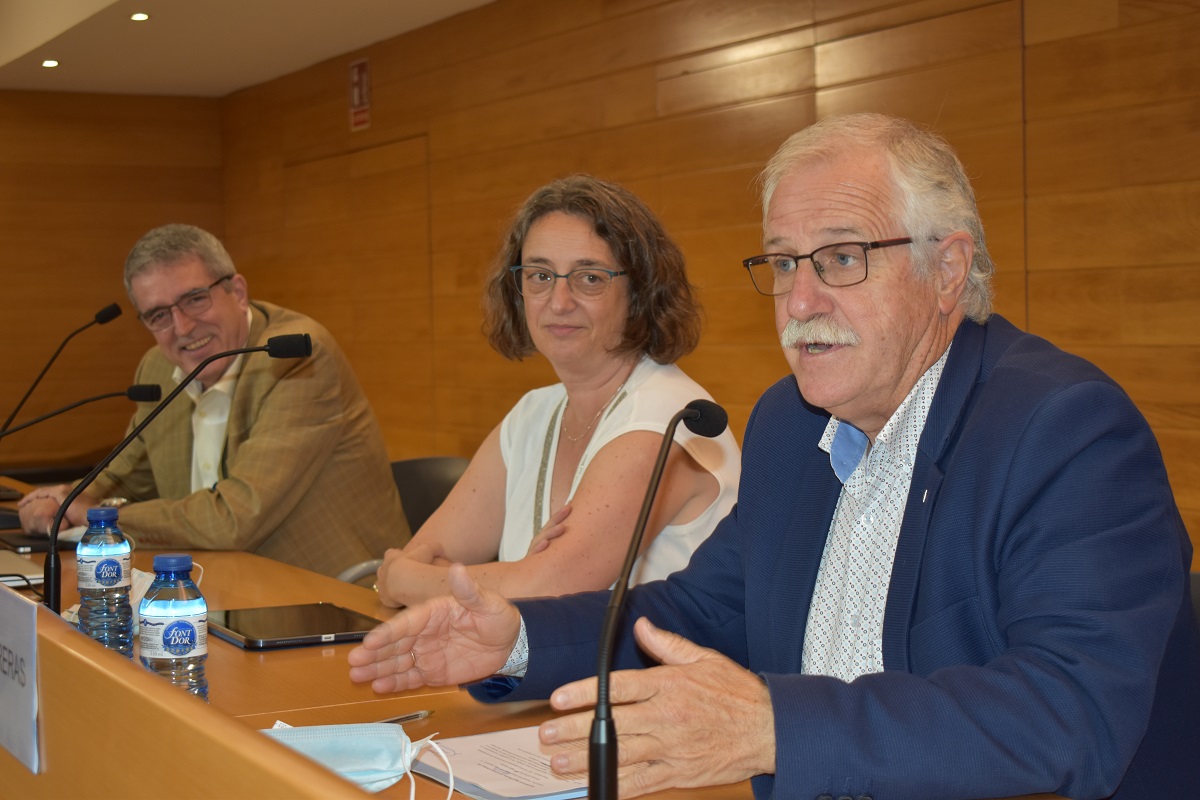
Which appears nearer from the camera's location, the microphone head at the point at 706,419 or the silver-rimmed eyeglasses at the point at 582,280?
the microphone head at the point at 706,419

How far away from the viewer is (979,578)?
1.40 meters

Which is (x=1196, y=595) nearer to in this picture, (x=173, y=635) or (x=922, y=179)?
(x=922, y=179)

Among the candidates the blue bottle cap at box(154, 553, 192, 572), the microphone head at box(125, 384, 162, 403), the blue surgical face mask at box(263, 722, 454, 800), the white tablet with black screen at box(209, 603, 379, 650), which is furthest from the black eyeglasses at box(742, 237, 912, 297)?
the microphone head at box(125, 384, 162, 403)

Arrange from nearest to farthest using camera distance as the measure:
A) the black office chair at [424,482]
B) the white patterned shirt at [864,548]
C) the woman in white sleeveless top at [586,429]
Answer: the white patterned shirt at [864,548]
the woman in white sleeveless top at [586,429]
the black office chair at [424,482]

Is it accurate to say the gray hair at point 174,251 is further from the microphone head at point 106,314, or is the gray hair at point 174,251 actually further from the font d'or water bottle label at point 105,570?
the font d'or water bottle label at point 105,570

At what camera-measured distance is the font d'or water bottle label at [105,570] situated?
6.66ft

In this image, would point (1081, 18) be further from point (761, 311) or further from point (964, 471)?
point (964, 471)

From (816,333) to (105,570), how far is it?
1.24 metres

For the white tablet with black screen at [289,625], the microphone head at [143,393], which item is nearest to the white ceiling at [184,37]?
the microphone head at [143,393]

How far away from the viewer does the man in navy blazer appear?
121 centimetres

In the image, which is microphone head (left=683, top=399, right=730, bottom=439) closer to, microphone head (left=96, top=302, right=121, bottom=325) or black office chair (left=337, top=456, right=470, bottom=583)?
black office chair (left=337, top=456, right=470, bottom=583)

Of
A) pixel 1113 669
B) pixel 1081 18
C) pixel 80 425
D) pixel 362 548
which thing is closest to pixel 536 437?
pixel 362 548

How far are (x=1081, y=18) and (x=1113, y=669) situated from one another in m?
2.64

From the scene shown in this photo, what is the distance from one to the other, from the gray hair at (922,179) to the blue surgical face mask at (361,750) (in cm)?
88
